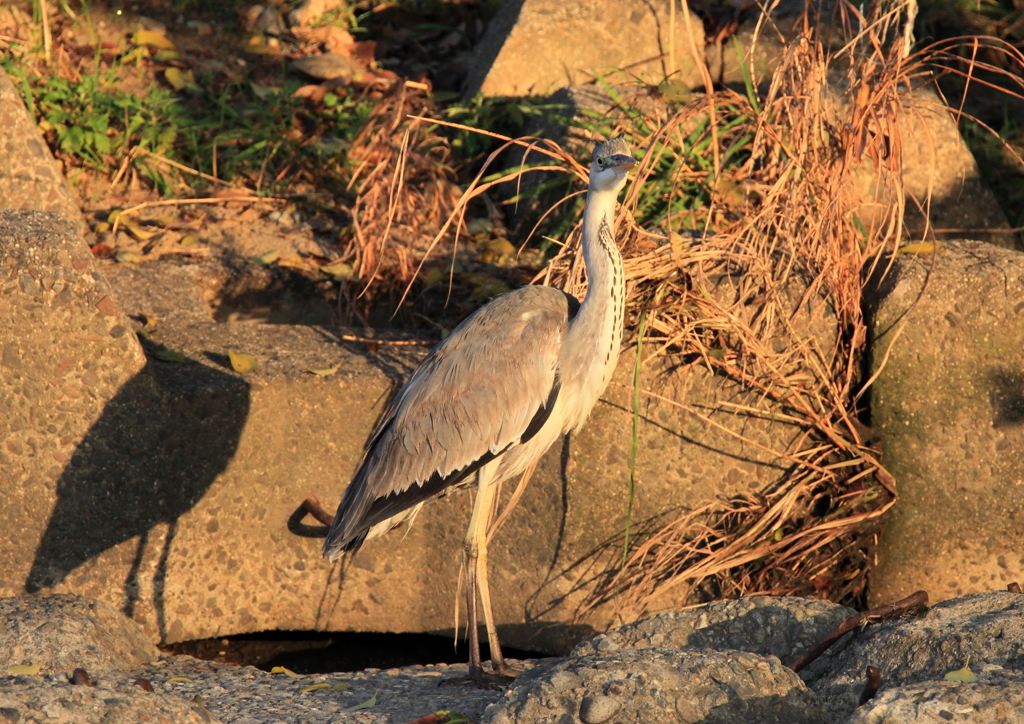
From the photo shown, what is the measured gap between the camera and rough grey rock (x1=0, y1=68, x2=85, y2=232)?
4.88 m

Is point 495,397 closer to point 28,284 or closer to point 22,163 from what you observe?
point 28,284


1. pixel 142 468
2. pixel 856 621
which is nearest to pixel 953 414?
pixel 856 621

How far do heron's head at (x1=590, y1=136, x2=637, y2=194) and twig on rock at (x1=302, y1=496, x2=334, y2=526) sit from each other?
162 cm

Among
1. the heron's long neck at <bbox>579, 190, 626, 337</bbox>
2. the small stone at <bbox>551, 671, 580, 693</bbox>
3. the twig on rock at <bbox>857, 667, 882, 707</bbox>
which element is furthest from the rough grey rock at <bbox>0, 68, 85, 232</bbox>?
the twig on rock at <bbox>857, 667, 882, 707</bbox>

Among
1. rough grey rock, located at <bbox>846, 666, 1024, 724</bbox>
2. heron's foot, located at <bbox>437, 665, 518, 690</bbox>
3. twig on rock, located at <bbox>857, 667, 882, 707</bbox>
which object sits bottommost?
heron's foot, located at <bbox>437, 665, 518, 690</bbox>

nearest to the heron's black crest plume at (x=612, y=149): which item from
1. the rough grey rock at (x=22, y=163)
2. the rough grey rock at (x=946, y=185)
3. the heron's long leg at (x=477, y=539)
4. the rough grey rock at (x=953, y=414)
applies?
the heron's long leg at (x=477, y=539)

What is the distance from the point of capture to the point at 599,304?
3.53 meters

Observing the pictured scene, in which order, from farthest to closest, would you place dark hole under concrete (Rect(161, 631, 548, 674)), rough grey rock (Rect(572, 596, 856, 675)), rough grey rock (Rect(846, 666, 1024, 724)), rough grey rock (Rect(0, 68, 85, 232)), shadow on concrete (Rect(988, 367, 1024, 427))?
rough grey rock (Rect(0, 68, 85, 232)), dark hole under concrete (Rect(161, 631, 548, 674)), shadow on concrete (Rect(988, 367, 1024, 427)), rough grey rock (Rect(572, 596, 856, 675)), rough grey rock (Rect(846, 666, 1024, 724))

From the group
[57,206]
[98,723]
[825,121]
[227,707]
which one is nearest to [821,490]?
[825,121]

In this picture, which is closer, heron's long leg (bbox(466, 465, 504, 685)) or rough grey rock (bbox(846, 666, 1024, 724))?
rough grey rock (bbox(846, 666, 1024, 724))

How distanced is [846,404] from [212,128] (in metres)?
3.96

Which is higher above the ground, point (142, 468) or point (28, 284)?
point (28, 284)

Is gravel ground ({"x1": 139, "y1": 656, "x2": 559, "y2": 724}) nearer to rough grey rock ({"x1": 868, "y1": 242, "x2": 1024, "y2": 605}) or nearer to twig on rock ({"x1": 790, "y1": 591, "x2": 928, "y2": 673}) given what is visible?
twig on rock ({"x1": 790, "y1": 591, "x2": 928, "y2": 673})

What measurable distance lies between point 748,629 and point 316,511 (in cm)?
168
